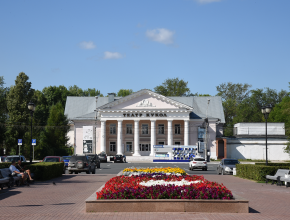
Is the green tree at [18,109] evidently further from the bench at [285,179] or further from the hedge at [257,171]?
the bench at [285,179]

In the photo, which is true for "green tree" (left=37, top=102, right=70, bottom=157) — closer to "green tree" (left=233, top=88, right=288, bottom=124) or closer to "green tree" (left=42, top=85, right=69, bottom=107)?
"green tree" (left=42, top=85, right=69, bottom=107)

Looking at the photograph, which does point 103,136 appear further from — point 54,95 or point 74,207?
point 74,207

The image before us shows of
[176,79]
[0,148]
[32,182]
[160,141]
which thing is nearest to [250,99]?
[176,79]

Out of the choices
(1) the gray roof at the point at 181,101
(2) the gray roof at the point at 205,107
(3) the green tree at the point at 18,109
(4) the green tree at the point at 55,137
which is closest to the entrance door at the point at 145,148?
(2) the gray roof at the point at 205,107

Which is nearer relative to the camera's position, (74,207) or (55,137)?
(74,207)

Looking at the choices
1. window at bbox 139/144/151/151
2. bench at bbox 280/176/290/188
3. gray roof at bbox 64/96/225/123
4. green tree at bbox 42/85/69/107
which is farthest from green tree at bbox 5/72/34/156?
bench at bbox 280/176/290/188

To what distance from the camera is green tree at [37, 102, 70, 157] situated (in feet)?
213

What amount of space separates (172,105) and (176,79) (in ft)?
109

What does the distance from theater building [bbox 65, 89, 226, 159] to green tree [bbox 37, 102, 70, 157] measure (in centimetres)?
624

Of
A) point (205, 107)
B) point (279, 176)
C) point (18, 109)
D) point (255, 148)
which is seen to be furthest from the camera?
point (205, 107)

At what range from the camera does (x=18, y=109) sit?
223 ft

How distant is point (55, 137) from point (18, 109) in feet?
27.5

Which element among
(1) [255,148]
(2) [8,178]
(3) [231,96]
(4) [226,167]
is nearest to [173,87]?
(3) [231,96]

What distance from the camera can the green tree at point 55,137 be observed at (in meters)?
65.0
